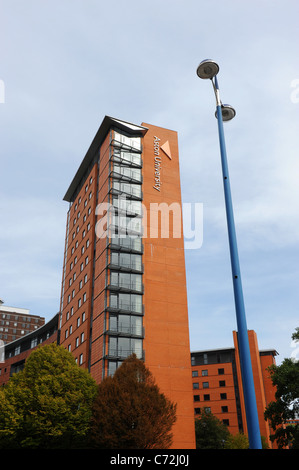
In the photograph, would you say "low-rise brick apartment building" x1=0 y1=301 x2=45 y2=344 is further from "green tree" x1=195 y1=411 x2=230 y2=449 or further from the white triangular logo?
the white triangular logo

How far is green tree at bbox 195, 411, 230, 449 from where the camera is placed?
68125 millimetres

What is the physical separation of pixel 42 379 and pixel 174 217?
29507mm

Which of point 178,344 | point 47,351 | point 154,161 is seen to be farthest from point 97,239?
point 47,351

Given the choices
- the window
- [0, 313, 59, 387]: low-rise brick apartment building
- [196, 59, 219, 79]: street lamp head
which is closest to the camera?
[196, 59, 219, 79]: street lamp head

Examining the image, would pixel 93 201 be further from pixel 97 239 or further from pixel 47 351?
pixel 47 351

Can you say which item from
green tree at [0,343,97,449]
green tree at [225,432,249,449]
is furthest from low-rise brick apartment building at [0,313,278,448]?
green tree at [0,343,97,449]

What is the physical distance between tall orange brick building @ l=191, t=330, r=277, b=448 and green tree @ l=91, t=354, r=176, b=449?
5635 cm

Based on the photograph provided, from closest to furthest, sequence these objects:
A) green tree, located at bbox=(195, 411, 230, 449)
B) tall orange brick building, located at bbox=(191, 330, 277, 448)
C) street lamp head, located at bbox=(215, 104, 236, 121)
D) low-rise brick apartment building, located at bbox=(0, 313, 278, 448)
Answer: street lamp head, located at bbox=(215, 104, 236, 121), green tree, located at bbox=(195, 411, 230, 449), low-rise brick apartment building, located at bbox=(0, 313, 278, 448), tall orange brick building, located at bbox=(191, 330, 277, 448)

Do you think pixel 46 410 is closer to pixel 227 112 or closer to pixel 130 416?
pixel 130 416

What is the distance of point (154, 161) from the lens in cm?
6144

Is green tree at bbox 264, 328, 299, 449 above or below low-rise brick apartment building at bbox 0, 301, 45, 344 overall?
below

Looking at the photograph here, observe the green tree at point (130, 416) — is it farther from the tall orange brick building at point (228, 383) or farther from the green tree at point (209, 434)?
the tall orange brick building at point (228, 383)

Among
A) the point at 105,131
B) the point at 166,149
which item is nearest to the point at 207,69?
the point at 166,149

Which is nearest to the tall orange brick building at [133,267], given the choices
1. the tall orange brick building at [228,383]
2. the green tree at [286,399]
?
the green tree at [286,399]
